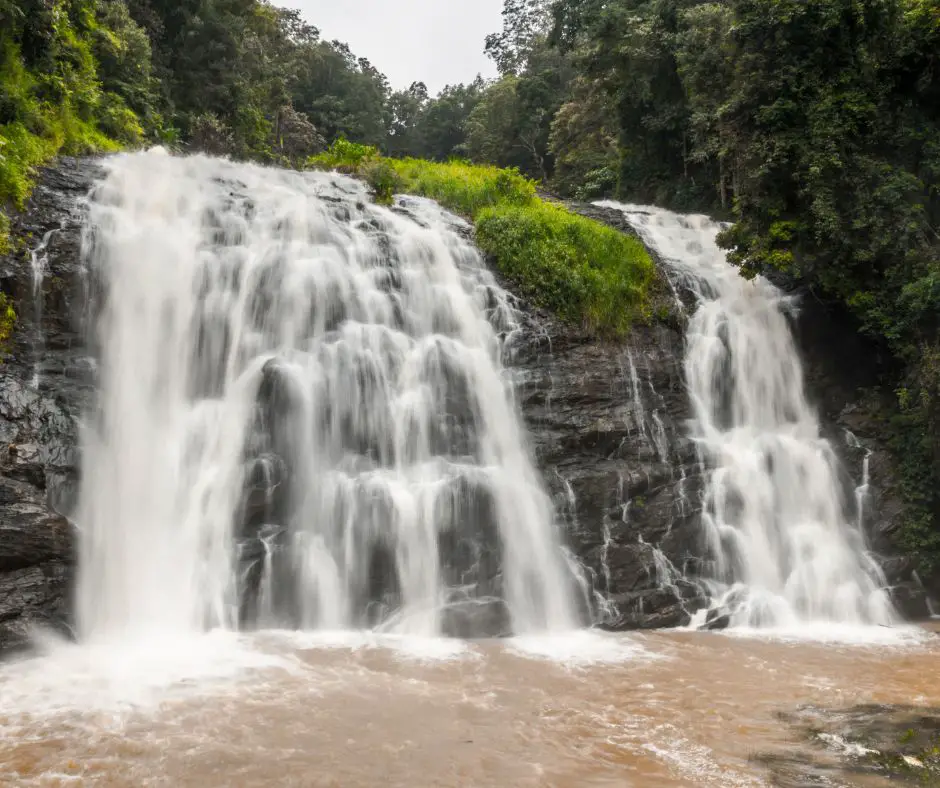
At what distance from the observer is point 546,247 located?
42.8 feet

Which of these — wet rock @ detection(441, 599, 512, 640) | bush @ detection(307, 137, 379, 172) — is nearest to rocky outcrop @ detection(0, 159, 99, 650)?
wet rock @ detection(441, 599, 512, 640)

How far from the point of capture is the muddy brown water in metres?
4.70

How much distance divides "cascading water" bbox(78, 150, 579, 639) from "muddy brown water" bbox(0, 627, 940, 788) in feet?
3.03

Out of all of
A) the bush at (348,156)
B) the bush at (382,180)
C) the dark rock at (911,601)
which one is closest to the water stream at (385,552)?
the dark rock at (911,601)

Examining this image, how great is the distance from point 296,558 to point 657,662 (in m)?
4.14

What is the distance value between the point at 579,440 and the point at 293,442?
4002mm

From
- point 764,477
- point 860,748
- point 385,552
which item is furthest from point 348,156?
point 860,748

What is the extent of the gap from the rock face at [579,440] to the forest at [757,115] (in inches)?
21.2

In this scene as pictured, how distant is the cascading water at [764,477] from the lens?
32.5 ft

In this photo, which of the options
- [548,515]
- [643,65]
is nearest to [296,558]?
[548,515]

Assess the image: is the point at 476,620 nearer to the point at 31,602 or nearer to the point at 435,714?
the point at 435,714

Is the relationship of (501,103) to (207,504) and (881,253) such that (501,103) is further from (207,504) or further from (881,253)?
(207,504)

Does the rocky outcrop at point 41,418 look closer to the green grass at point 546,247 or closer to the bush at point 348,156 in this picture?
the green grass at point 546,247

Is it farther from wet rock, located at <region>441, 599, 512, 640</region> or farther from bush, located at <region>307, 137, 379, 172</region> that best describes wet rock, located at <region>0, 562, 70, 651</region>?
bush, located at <region>307, 137, 379, 172</region>
